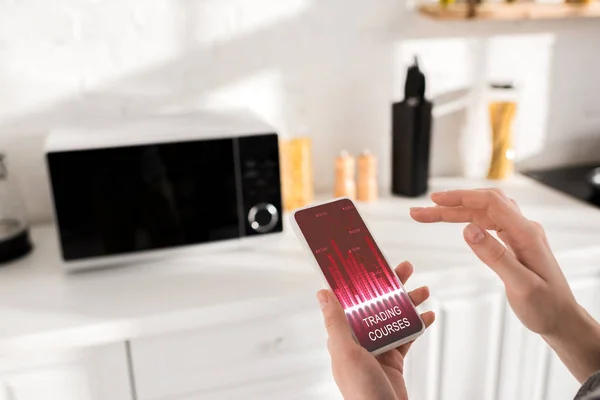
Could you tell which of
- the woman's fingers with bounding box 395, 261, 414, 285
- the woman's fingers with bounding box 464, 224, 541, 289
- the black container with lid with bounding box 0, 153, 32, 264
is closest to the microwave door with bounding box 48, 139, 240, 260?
the black container with lid with bounding box 0, 153, 32, 264

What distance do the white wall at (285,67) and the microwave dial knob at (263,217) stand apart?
0.35 m

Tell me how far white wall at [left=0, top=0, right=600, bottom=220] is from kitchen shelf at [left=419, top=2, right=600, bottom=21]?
3.4 inches

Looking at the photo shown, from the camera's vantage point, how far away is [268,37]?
53.0 inches

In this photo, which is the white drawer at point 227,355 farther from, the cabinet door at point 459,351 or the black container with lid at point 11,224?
the black container with lid at point 11,224

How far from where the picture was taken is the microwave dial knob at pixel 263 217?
1.13 metres

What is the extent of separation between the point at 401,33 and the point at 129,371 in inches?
39.0

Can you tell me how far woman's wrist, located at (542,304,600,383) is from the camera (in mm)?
756

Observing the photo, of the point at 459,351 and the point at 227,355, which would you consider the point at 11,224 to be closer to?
the point at 227,355

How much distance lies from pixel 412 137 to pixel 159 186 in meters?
0.61

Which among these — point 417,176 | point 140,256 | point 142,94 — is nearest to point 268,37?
point 142,94

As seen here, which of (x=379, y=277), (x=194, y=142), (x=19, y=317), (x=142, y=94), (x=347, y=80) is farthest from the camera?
(x=347, y=80)

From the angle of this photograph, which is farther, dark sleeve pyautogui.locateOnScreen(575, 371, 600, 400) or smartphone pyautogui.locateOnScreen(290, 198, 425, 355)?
smartphone pyautogui.locateOnScreen(290, 198, 425, 355)

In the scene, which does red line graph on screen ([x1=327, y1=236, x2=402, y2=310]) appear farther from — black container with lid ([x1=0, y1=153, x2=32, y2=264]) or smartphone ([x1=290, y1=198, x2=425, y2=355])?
black container with lid ([x1=0, y1=153, x2=32, y2=264])

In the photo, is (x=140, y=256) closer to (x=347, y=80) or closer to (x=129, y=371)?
(x=129, y=371)
